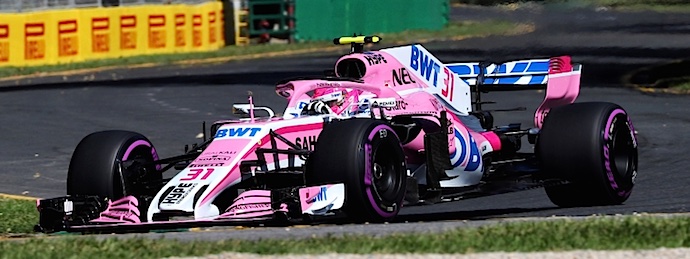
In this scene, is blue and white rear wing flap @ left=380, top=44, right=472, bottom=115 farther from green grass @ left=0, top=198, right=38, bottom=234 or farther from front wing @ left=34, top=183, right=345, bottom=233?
green grass @ left=0, top=198, right=38, bottom=234

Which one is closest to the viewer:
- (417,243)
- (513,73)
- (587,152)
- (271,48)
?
(417,243)

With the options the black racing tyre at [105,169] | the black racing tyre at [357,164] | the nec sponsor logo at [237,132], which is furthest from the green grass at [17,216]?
the black racing tyre at [357,164]

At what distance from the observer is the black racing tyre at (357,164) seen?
374 inches

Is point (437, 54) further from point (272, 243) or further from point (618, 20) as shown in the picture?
point (272, 243)

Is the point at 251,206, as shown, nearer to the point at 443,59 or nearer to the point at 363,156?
the point at 363,156

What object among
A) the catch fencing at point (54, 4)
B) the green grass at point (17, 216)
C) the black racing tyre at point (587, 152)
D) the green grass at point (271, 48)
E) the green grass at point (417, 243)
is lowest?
the green grass at point (271, 48)

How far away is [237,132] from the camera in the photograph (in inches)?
396

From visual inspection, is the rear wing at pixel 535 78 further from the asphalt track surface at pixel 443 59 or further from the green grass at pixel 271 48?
the green grass at pixel 271 48

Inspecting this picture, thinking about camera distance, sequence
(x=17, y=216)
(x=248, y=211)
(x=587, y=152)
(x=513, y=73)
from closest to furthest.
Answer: (x=248, y=211) → (x=587, y=152) → (x=17, y=216) → (x=513, y=73)

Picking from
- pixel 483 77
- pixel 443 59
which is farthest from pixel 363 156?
pixel 443 59

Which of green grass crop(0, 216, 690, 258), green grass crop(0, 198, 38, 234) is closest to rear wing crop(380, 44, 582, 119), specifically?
green grass crop(0, 198, 38, 234)

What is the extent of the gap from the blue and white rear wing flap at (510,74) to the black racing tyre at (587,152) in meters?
0.96

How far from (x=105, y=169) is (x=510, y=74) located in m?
3.90

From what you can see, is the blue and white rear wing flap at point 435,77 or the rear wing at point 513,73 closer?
the blue and white rear wing flap at point 435,77
